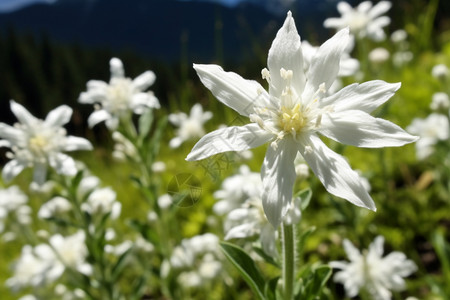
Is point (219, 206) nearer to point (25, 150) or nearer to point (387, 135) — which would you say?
point (25, 150)

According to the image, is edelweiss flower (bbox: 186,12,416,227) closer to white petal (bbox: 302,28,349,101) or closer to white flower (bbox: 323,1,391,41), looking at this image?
white petal (bbox: 302,28,349,101)

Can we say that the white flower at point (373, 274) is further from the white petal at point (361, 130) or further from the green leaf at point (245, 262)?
the white petal at point (361, 130)

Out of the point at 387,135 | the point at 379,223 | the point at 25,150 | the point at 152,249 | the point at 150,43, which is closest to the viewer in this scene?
the point at 387,135

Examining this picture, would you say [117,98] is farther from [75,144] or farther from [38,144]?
[38,144]

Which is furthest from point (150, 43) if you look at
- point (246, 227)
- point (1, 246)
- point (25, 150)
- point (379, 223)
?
point (246, 227)

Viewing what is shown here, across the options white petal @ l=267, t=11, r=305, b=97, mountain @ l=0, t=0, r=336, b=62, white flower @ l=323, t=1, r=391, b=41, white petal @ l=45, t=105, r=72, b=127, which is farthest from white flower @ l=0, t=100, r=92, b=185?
mountain @ l=0, t=0, r=336, b=62

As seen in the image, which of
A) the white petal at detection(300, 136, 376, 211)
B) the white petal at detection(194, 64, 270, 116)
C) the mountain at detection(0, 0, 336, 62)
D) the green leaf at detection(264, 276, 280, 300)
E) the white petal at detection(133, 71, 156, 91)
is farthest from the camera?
the mountain at detection(0, 0, 336, 62)

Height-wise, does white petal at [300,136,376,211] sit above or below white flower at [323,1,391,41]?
below
